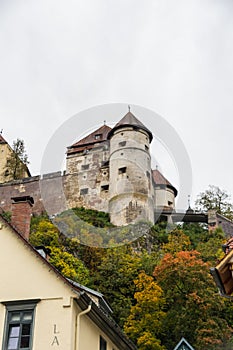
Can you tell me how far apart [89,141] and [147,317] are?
42.2 metres

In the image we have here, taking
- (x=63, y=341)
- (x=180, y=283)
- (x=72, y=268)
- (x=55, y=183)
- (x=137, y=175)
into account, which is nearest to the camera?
(x=63, y=341)

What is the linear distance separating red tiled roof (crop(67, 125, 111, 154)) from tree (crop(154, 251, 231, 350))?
3550 centimetres

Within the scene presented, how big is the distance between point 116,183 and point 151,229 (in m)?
7.75

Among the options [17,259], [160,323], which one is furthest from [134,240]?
→ [17,259]

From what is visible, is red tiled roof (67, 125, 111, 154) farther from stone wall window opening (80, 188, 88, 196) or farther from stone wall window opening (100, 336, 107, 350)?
stone wall window opening (100, 336, 107, 350)

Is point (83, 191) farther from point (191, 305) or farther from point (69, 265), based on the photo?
→ point (191, 305)

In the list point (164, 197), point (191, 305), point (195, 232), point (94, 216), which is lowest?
point (191, 305)

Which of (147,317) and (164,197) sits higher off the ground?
(164,197)

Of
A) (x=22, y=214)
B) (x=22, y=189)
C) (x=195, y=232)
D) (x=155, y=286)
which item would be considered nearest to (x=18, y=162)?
(x=22, y=189)

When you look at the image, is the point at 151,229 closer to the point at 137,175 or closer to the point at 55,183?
the point at 137,175

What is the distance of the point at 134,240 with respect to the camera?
59.3m

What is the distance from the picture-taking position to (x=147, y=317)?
129 feet

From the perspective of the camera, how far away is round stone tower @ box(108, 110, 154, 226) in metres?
66.0

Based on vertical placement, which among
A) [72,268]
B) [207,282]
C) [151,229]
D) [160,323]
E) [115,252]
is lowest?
[160,323]
